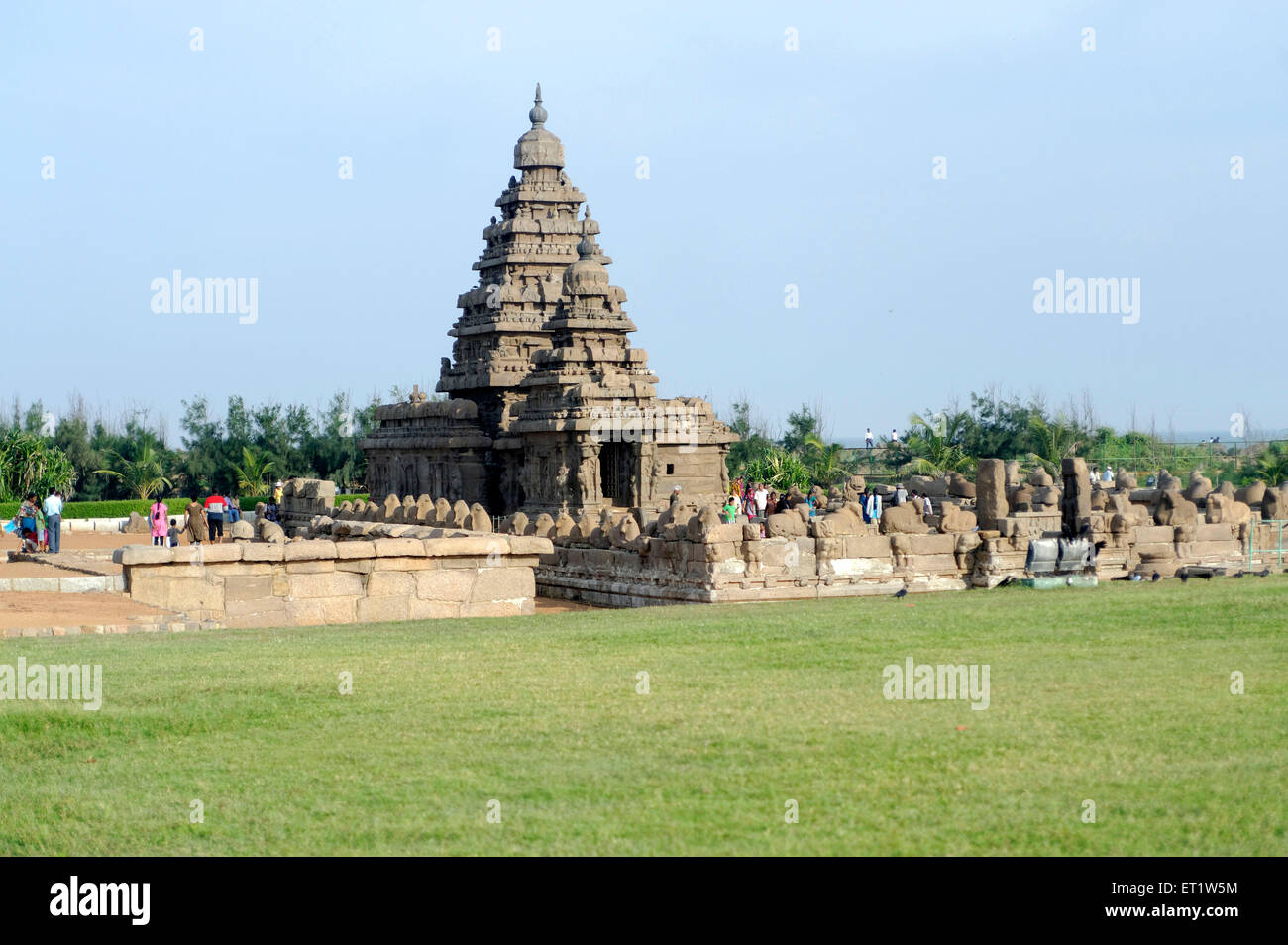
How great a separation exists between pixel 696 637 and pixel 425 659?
7.68 feet

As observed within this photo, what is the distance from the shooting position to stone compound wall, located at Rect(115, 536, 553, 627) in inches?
532

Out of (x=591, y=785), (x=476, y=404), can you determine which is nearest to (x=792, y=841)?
(x=591, y=785)

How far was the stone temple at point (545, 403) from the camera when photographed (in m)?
32.6

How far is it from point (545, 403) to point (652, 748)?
88.2ft

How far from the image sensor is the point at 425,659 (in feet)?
33.3

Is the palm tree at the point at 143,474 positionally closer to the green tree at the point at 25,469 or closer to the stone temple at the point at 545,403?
the green tree at the point at 25,469

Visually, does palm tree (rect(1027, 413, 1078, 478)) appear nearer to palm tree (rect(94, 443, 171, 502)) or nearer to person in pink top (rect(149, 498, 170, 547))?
person in pink top (rect(149, 498, 170, 547))

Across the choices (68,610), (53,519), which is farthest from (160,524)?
(68,610)

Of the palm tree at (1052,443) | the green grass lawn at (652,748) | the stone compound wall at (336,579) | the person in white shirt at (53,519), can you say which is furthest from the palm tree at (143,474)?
the green grass lawn at (652,748)

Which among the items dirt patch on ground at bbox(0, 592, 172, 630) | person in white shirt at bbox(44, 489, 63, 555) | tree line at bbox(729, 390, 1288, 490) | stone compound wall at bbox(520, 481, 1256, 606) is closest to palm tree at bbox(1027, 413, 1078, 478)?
tree line at bbox(729, 390, 1288, 490)

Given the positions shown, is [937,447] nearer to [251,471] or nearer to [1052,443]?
[1052,443]

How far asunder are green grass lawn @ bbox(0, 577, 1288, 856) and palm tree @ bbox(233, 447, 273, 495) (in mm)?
45189

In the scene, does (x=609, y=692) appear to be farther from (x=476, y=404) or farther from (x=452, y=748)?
(x=476, y=404)

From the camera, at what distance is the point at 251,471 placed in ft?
183
